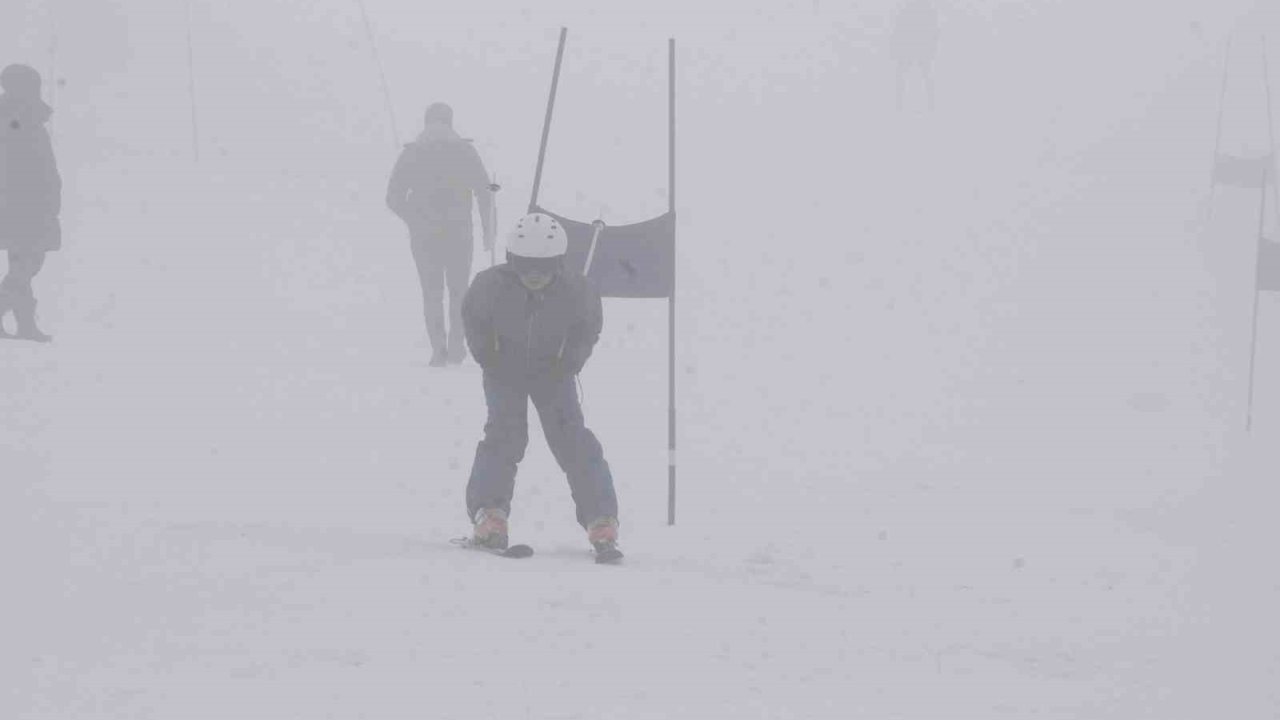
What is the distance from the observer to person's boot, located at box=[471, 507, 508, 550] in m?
7.26

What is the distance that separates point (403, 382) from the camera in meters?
12.3

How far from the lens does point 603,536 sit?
7328 millimetres

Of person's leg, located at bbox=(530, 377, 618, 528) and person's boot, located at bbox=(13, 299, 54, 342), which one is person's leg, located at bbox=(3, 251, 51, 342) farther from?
person's leg, located at bbox=(530, 377, 618, 528)

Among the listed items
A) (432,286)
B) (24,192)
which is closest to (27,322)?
(24,192)

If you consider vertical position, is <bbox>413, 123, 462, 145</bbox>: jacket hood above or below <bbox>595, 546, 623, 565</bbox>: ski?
above

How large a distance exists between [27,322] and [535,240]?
6162 mm

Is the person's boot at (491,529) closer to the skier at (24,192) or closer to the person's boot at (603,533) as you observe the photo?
the person's boot at (603,533)

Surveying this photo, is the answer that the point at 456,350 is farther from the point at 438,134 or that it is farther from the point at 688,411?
the point at 688,411

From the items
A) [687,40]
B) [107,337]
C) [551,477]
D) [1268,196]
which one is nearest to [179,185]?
[107,337]

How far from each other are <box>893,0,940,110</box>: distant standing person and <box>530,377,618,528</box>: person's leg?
23.4m

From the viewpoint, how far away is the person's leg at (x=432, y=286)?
1259 cm

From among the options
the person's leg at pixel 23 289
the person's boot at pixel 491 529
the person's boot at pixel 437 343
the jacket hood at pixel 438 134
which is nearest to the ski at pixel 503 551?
the person's boot at pixel 491 529

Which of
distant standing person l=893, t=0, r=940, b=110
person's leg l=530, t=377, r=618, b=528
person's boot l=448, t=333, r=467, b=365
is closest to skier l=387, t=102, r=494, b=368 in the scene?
person's boot l=448, t=333, r=467, b=365

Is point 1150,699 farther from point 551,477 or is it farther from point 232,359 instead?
point 232,359
